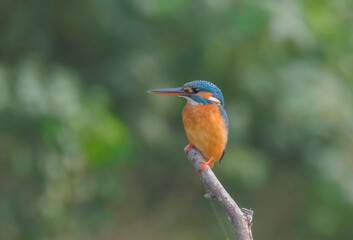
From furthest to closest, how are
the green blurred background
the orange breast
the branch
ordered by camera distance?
the green blurred background, the orange breast, the branch

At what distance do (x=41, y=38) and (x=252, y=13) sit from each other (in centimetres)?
144

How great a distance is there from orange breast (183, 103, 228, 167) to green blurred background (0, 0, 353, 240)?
111cm

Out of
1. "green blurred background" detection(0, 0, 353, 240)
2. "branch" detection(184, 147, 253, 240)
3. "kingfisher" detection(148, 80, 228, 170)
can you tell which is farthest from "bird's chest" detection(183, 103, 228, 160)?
"green blurred background" detection(0, 0, 353, 240)

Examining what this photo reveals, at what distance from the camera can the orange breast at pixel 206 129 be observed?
1.85m

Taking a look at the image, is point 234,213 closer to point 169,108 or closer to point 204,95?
point 204,95

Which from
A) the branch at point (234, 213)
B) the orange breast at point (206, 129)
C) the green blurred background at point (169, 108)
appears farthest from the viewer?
the green blurred background at point (169, 108)

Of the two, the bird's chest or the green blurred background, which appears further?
the green blurred background

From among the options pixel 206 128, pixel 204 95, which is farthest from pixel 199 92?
pixel 206 128

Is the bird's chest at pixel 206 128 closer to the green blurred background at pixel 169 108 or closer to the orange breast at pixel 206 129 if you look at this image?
the orange breast at pixel 206 129

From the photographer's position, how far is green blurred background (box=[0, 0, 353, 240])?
3.13m

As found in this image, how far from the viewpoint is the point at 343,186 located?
348cm

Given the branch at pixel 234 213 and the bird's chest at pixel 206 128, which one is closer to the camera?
the branch at pixel 234 213

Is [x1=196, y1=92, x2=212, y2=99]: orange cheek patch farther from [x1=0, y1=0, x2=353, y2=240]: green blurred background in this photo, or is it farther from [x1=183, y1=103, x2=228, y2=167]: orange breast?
[x1=0, y1=0, x2=353, y2=240]: green blurred background

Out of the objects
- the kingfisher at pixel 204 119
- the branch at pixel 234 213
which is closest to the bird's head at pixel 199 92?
the kingfisher at pixel 204 119
